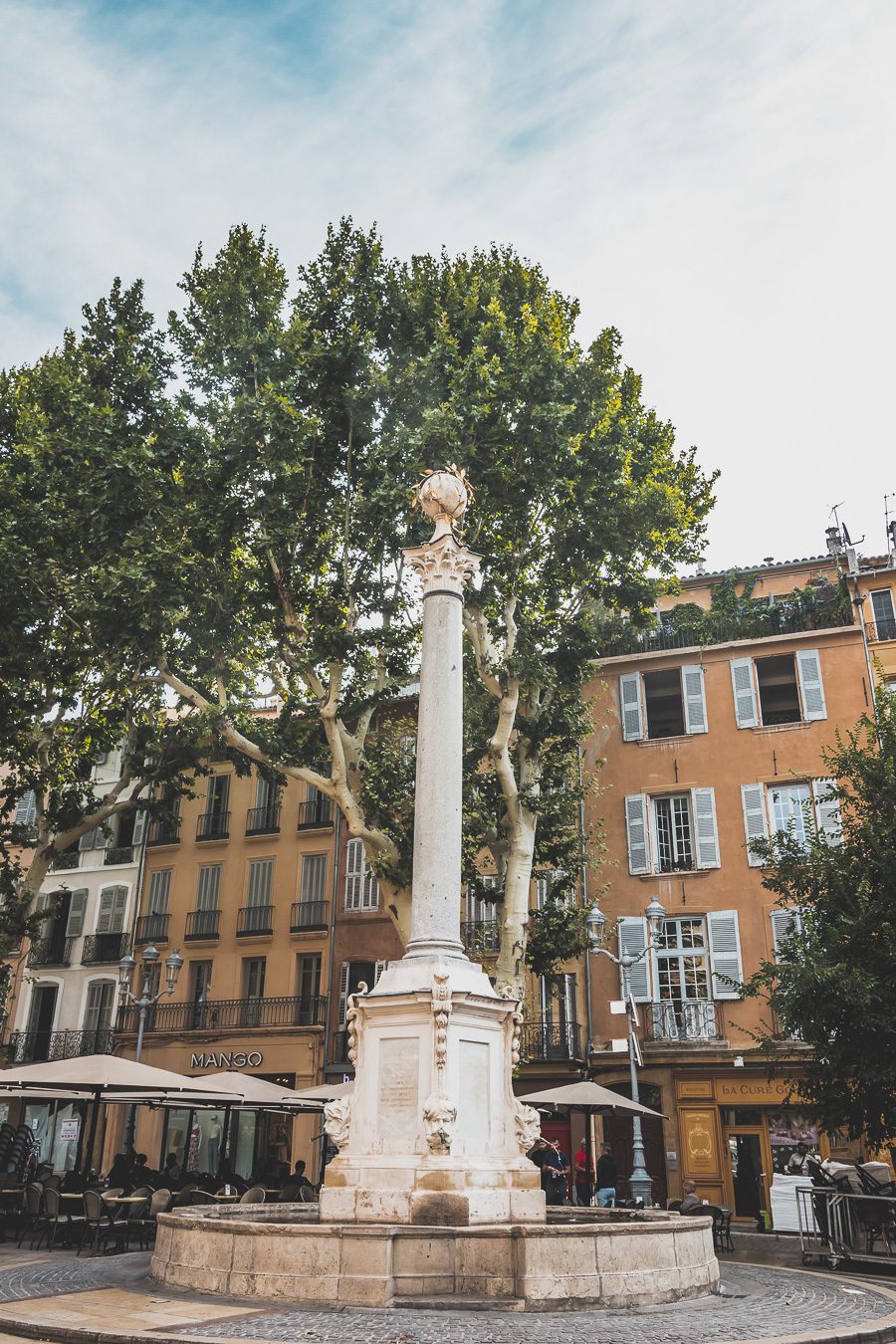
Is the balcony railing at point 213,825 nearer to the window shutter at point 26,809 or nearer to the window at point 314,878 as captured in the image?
the window at point 314,878

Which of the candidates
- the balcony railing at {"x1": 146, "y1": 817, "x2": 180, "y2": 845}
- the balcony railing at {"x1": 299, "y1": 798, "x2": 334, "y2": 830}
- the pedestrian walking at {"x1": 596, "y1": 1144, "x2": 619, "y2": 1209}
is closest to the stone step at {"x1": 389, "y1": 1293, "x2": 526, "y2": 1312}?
the pedestrian walking at {"x1": 596, "y1": 1144, "x2": 619, "y2": 1209}

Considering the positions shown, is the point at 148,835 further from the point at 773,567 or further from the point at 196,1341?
the point at 196,1341

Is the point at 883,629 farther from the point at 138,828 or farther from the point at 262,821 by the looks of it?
the point at 138,828

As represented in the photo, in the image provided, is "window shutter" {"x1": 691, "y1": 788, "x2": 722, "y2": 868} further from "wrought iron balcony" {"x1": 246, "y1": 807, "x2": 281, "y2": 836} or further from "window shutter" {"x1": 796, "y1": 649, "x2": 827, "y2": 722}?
"wrought iron balcony" {"x1": 246, "y1": 807, "x2": 281, "y2": 836}

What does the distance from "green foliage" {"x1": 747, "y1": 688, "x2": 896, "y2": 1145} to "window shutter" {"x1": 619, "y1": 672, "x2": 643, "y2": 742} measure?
10158mm

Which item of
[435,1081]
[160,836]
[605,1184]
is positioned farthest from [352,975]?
[435,1081]

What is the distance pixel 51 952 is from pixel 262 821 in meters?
8.66

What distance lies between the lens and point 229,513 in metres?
19.6

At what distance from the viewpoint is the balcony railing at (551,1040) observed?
26.4m

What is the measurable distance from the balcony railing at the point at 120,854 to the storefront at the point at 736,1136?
19261mm

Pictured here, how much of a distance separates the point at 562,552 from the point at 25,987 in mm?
25333

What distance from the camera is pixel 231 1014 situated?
3139 cm

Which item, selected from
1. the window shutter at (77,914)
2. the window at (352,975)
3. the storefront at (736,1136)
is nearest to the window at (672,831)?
the storefront at (736,1136)

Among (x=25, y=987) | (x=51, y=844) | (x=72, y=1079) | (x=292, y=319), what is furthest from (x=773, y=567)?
(x=25, y=987)
